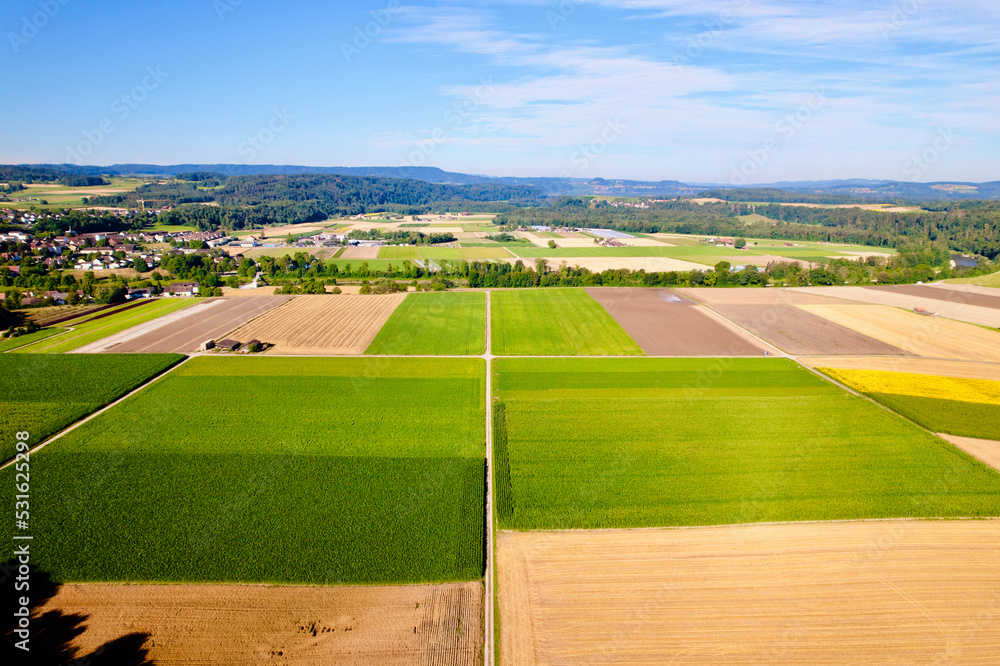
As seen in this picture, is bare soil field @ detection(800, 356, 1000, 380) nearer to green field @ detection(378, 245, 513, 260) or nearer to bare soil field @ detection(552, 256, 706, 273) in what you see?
bare soil field @ detection(552, 256, 706, 273)

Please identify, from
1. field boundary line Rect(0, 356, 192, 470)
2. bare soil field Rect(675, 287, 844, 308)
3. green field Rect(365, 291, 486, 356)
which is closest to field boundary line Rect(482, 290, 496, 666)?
green field Rect(365, 291, 486, 356)

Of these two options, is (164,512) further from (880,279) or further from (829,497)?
(880,279)

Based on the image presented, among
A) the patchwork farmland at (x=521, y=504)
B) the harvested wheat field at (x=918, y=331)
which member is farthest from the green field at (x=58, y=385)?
the harvested wheat field at (x=918, y=331)

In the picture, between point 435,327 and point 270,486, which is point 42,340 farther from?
point 270,486

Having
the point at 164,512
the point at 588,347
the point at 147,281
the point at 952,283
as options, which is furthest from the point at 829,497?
the point at 147,281

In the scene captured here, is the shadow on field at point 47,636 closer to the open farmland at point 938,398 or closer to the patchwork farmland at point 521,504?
the patchwork farmland at point 521,504
